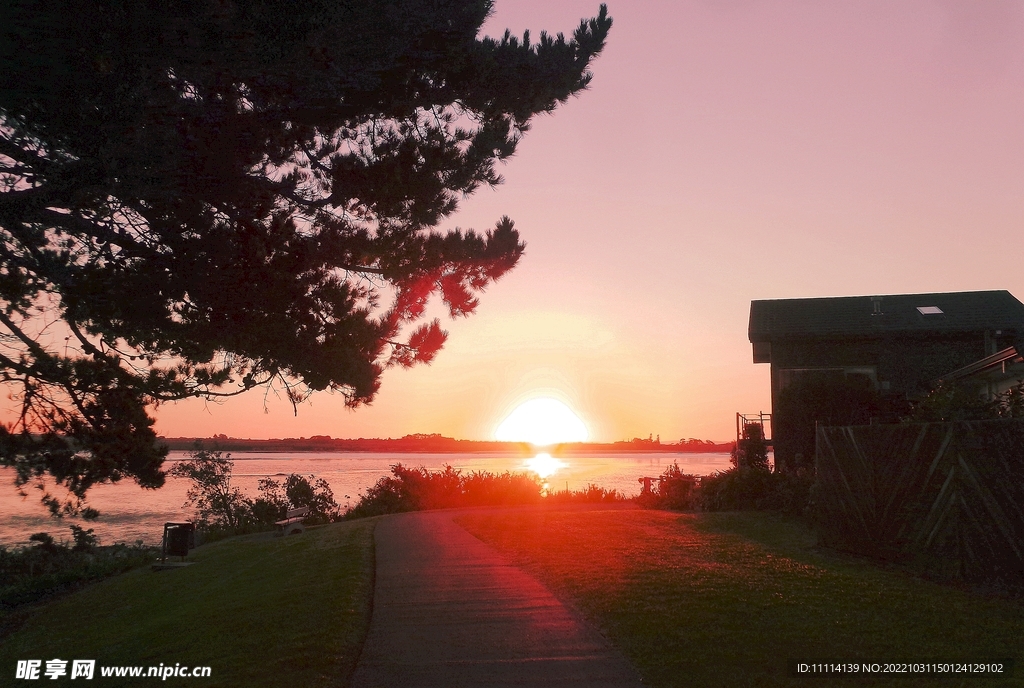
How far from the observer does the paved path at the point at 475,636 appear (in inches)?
262

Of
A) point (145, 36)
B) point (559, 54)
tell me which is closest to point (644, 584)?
point (559, 54)

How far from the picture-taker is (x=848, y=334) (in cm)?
3195

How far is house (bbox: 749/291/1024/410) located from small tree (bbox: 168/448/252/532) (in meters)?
22.0

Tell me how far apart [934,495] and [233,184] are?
34.1 feet

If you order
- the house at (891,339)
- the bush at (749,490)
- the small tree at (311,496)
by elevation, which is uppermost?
the house at (891,339)

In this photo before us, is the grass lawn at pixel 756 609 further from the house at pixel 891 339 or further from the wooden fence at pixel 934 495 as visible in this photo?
the house at pixel 891 339

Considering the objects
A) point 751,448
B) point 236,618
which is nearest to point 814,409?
point 751,448

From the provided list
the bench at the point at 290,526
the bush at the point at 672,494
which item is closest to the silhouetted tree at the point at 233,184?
the bench at the point at 290,526

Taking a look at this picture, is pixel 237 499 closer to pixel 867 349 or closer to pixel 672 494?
pixel 672 494

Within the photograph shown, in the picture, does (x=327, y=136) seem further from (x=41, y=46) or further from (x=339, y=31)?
(x=41, y=46)

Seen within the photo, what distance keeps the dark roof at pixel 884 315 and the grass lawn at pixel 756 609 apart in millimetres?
18171

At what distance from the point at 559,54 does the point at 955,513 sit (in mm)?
8425

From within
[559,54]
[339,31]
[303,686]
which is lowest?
[303,686]

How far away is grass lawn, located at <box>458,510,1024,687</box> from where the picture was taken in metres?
7.21
